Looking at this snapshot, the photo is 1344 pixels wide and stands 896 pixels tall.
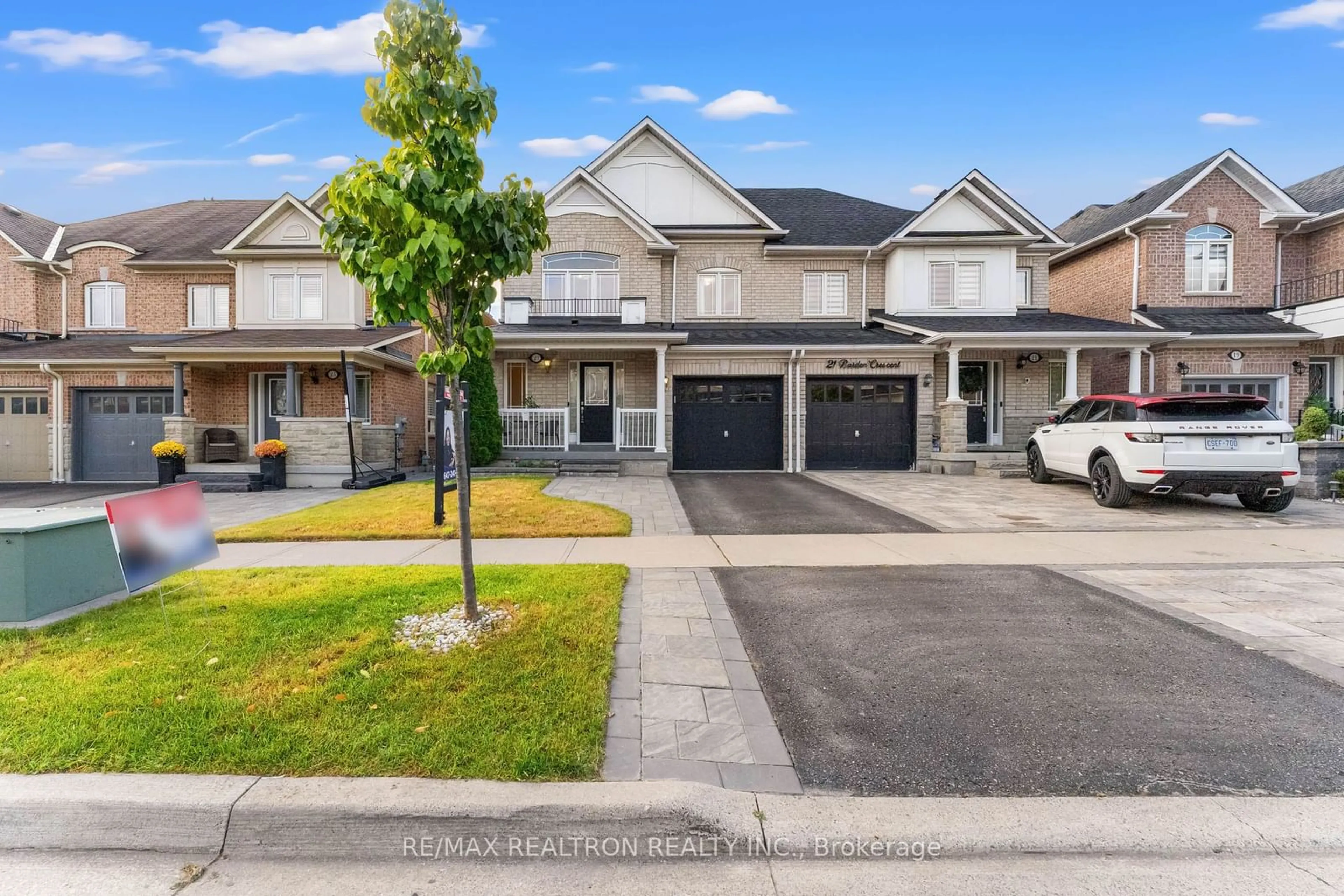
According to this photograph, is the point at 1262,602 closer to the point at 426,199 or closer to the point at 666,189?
the point at 426,199

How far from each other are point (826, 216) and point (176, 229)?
67.5ft

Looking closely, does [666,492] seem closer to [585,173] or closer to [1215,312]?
[585,173]

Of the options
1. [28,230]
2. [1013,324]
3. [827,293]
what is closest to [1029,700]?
[1013,324]

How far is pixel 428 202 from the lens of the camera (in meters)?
3.67

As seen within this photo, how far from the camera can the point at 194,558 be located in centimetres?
457

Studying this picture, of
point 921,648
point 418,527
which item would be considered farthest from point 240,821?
point 418,527

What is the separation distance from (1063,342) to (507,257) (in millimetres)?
15307

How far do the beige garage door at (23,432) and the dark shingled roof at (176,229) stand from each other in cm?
441

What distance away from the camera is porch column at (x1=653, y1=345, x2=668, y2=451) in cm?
1499

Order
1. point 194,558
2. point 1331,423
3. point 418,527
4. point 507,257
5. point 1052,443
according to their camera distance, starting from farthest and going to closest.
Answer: point 1331,423 < point 1052,443 < point 418,527 < point 194,558 < point 507,257

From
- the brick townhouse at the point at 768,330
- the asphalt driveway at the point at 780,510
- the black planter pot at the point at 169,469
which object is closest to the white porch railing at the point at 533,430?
the brick townhouse at the point at 768,330

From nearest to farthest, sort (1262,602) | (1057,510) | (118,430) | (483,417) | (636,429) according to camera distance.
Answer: (1262,602) → (1057,510) → (483,417) → (118,430) → (636,429)

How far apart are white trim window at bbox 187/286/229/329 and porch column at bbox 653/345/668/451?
12585 mm

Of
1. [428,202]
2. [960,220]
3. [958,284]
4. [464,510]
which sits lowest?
[464,510]
